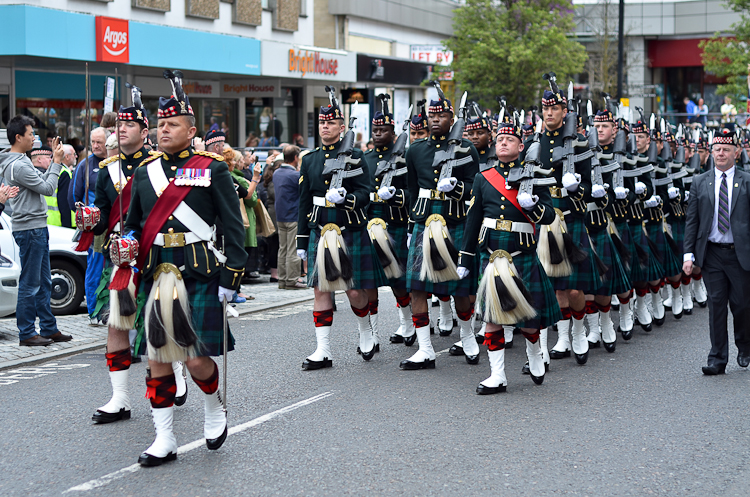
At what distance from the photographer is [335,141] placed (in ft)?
28.1

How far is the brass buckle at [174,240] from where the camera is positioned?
19.4 feet

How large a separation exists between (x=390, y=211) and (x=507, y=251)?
8.10 feet

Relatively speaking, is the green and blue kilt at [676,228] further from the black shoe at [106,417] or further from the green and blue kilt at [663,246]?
the black shoe at [106,417]

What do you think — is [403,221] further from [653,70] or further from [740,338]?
[653,70]

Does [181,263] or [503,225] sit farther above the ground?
[503,225]

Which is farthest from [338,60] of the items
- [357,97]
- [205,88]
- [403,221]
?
[403,221]

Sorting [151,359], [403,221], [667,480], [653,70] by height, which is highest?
[653,70]

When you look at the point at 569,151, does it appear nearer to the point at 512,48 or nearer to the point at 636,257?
the point at 636,257

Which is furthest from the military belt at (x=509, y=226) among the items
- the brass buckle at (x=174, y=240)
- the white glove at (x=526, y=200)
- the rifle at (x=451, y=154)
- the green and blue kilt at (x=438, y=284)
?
the brass buckle at (x=174, y=240)

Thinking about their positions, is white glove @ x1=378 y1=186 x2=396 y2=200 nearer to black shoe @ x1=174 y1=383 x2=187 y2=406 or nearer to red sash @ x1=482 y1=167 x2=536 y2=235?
red sash @ x1=482 y1=167 x2=536 y2=235

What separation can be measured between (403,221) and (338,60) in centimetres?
1959

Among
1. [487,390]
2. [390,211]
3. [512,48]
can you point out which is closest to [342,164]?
[390,211]

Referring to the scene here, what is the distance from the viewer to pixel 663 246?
37.7ft

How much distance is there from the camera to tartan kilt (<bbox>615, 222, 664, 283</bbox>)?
10.6 m
